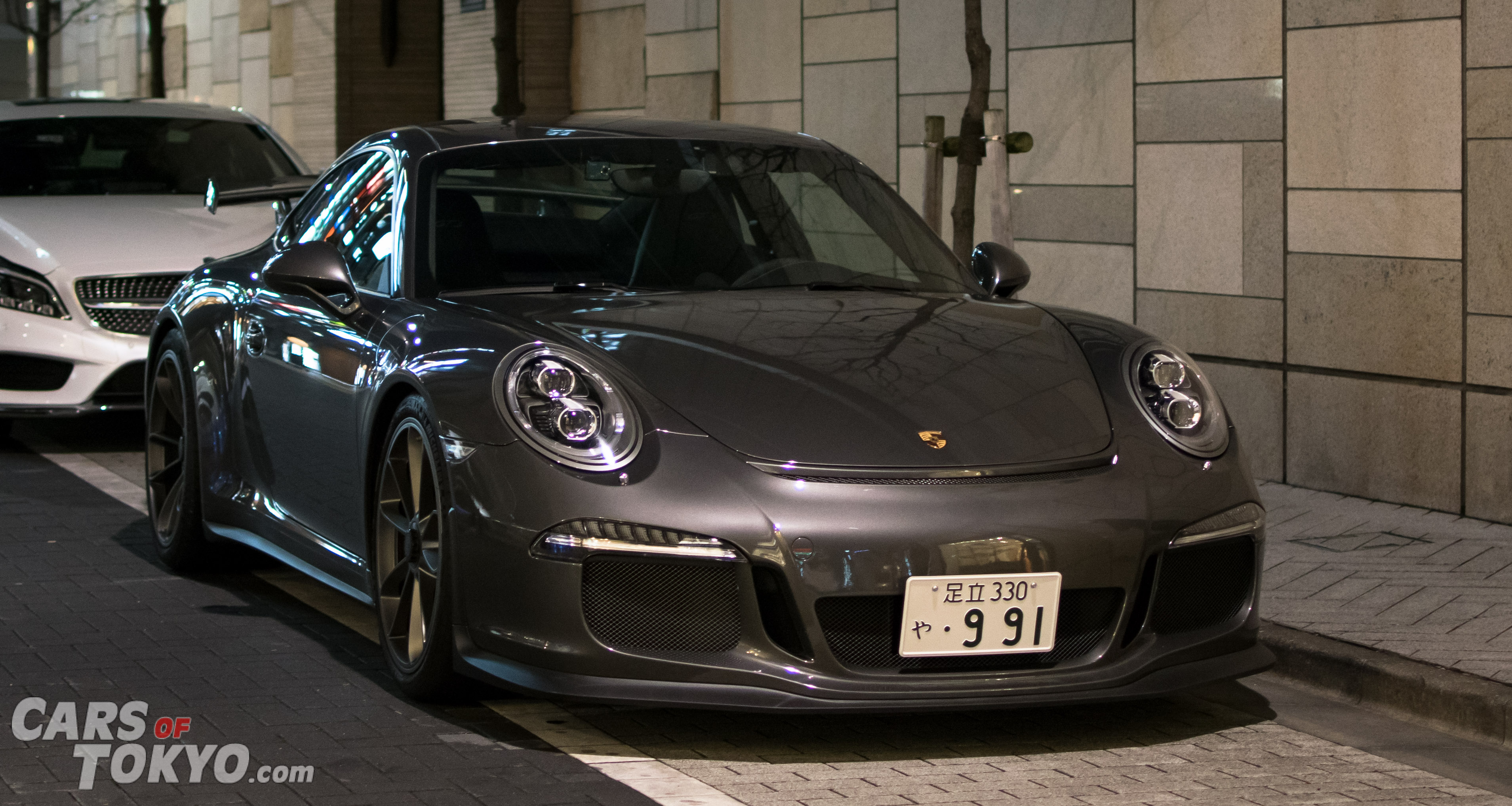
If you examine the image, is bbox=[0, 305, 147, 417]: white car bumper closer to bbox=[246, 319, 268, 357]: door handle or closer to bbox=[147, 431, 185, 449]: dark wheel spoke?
bbox=[147, 431, 185, 449]: dark wheel spoke

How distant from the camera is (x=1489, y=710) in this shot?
473cm

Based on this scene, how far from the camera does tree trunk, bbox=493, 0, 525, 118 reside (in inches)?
506

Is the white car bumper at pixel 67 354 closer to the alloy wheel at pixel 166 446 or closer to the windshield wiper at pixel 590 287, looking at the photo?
the alloy wheel at pixel 166 446

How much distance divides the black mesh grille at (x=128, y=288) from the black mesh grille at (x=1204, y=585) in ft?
19.7

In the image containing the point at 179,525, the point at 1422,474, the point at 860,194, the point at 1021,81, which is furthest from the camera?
the point at 1021,81

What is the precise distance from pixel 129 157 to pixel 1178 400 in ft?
24.3

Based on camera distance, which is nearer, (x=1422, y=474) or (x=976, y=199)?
(x=1422, y=474)

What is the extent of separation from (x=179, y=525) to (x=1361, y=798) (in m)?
3.78

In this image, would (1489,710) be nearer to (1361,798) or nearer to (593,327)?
(1361,798)

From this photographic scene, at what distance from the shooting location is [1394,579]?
618 cm

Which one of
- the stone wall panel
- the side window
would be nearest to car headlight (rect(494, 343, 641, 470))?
the side window

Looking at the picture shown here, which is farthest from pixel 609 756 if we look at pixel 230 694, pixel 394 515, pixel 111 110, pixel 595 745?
pixel 111 110

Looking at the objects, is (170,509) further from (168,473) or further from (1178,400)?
(1178,400)

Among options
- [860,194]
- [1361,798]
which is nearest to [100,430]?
[860,194]
